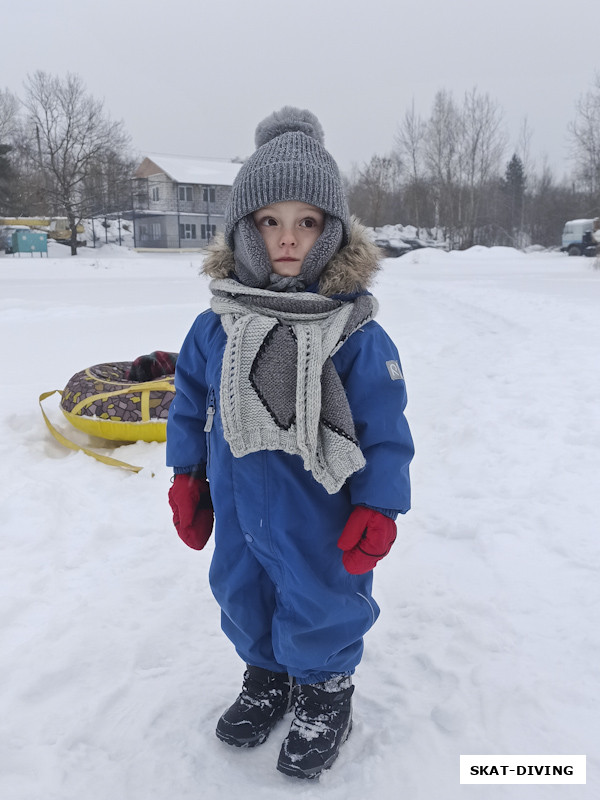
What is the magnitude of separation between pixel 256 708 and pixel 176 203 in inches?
1550

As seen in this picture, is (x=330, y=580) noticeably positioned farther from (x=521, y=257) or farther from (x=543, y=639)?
(x=521, y=257)

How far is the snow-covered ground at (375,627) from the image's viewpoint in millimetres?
1729

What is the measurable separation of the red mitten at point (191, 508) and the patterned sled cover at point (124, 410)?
7.34 feet

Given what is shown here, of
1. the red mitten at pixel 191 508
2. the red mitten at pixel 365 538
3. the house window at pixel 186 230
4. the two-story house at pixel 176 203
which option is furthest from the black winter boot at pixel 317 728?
the house window at pixel 186 230

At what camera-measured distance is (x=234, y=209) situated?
5.75ft

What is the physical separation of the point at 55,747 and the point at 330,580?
92 cm

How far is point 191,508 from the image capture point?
187cm

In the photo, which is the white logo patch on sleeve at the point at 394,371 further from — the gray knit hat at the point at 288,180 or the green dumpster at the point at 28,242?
the green dumpster at the point at 28,242

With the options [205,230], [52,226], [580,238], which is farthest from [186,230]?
[580,238]

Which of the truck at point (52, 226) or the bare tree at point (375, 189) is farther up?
the bare tree at point (375, 189)

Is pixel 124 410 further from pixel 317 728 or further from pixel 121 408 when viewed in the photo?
pixel 317 728

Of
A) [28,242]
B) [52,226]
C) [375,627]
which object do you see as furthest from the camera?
[52,226]

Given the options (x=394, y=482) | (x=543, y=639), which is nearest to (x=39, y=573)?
(x=394, y=482)

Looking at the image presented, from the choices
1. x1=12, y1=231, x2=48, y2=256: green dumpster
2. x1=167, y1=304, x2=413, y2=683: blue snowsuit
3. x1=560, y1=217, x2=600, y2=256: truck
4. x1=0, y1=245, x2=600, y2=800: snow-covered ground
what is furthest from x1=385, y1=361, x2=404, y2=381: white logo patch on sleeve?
x1=560, y1=217, x2=600, y2=256: truck
